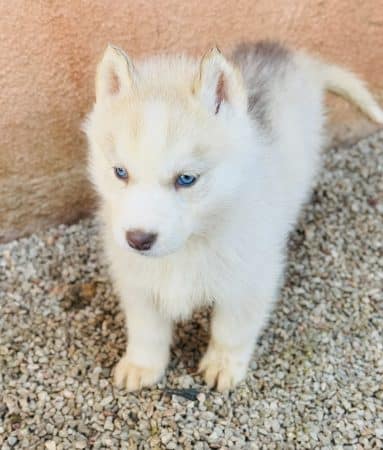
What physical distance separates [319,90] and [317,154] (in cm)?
25

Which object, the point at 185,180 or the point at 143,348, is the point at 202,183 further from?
the point at 143,348

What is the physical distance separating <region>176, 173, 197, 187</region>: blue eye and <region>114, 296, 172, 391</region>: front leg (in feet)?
1.98

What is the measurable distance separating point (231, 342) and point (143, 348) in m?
0.29

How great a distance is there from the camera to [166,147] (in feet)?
5.11

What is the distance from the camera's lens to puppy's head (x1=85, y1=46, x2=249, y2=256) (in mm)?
1568

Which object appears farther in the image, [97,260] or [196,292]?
[97,260]

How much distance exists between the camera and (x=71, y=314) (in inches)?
96.7

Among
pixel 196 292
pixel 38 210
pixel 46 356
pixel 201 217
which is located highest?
pixel 201 217

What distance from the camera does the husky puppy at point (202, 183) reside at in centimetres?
159

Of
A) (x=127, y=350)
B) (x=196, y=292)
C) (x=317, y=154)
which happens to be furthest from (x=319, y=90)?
(x=127, y=350)

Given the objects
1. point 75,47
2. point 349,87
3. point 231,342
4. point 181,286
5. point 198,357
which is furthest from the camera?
point 349,87

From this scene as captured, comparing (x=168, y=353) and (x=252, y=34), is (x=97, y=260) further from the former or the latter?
(x=252, y=34)

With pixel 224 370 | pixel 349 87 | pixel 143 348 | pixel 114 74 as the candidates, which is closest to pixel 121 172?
pixel 114 74

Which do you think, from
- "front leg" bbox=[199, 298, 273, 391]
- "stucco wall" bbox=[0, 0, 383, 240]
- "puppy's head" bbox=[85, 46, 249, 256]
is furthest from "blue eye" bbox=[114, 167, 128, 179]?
"stucco wall" bbox=[0, 0, 383, 240]
